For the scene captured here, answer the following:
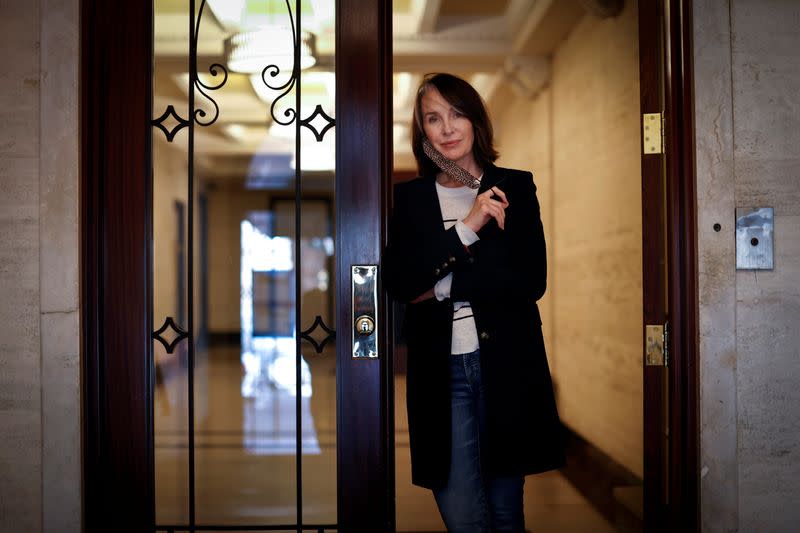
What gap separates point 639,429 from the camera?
12.2ft

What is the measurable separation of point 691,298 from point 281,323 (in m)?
12.1

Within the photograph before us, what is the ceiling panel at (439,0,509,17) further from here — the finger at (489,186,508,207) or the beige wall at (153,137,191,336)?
the finger at (489,186,508,207)

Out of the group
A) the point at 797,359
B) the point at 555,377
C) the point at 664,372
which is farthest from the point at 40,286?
the point at 555,377

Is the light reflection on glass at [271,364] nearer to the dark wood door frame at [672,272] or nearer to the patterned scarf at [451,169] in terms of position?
the patterned scarf at [451,169]

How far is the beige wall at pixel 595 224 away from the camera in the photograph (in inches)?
152

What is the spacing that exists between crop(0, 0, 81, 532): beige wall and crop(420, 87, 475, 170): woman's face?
1021 millimetres

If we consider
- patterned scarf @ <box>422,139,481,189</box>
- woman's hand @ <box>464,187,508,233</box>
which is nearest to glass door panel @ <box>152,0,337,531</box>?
patterned scarf @ <box>422,139,481,189</box>

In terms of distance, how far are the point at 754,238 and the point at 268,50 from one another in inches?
62.0

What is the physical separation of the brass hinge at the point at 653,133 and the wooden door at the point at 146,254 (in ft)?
2.63

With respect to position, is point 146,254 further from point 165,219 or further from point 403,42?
point 403,42

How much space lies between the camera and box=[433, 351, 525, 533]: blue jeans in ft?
6.01

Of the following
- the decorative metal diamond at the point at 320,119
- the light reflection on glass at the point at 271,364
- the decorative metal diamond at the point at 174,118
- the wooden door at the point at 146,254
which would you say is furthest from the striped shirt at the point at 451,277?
the decorative metal diamond at the point at 174,118

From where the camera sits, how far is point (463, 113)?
77.7 inches

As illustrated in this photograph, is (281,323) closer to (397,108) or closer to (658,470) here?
(397,108)
